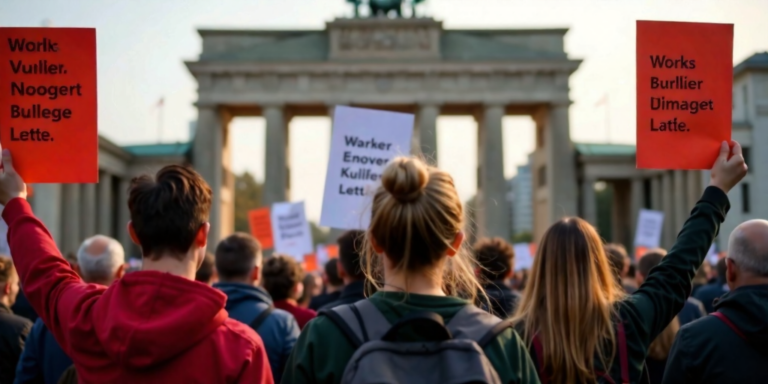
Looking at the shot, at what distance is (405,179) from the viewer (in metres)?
3.22

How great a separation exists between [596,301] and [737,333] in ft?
3.02

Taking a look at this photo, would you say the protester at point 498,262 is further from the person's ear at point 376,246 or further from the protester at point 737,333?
the person's ear at point 376,246

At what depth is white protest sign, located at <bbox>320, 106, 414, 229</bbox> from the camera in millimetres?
9219

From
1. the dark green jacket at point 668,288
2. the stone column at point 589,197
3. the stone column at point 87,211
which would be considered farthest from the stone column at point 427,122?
the dark green jacket at point 668,288

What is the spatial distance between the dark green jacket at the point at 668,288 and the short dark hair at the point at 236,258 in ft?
9.90

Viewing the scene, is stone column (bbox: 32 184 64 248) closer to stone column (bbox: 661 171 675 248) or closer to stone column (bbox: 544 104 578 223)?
stone column (bbox: 544 104 578 223)

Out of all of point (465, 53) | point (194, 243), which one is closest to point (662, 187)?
point (465, 53)

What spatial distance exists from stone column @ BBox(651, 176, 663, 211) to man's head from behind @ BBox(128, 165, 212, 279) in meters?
60.3

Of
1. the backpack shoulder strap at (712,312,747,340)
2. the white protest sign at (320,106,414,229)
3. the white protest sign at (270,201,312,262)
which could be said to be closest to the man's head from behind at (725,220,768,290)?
the backpack shoulder strap at (712,312,747,340)

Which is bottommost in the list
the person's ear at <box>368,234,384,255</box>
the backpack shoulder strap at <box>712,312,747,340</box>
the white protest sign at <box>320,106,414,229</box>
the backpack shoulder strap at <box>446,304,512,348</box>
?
the backpack shoulder strap at <box>712,312,747,340</box>

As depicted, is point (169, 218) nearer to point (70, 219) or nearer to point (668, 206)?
point (70, 219)

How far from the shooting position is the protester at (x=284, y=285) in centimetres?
789

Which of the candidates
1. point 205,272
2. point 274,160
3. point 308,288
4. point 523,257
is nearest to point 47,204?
point 274,160

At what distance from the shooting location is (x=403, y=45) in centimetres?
5788
